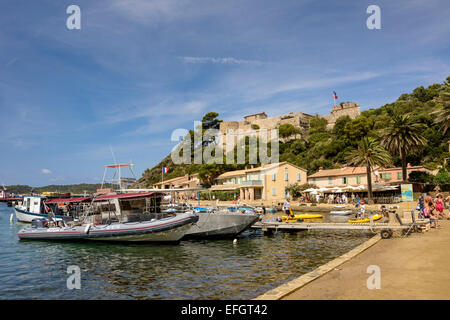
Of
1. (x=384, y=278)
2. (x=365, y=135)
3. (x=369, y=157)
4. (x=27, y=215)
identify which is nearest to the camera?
(x=384, y=278)

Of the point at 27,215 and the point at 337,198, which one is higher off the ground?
the point at 337,198

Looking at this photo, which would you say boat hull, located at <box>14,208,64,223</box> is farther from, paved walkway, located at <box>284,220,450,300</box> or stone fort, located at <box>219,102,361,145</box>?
stone fort, located at <box>219,102,361,145</box>

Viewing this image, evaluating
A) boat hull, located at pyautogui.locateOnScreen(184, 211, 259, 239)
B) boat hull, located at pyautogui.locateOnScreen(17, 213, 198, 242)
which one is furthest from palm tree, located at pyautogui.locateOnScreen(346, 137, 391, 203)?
boat hull, located at pyautogui.locateOnScreen(17, 213, 198, 242)

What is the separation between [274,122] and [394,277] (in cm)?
10960

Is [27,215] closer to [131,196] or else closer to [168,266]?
[131,196]

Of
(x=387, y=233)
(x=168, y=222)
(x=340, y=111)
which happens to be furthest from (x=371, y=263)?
(x=340, y=111)

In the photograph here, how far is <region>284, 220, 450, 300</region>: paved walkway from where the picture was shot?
7.37 meters

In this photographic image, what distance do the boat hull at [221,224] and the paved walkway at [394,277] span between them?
1107 cm

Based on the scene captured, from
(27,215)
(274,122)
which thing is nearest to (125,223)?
(27,215)

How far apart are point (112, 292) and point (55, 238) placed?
1526cm

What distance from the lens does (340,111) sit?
106 metres

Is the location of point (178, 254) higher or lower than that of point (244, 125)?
lower

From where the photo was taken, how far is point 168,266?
15656mm
